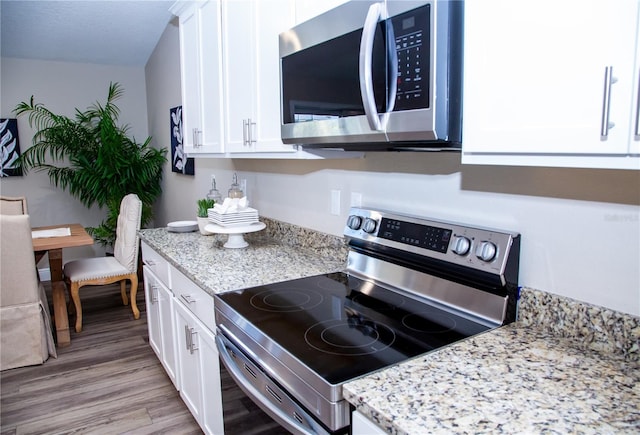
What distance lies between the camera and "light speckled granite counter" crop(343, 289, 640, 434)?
82cm

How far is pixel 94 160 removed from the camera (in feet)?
14.9

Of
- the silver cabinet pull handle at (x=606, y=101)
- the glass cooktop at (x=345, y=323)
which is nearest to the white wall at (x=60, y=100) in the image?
the glass cooktop at (x=345, y=323)

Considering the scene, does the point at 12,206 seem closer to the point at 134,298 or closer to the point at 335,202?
the point at 134,298

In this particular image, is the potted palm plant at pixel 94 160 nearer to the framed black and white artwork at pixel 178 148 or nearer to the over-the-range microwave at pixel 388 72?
the framed black and white artwork at pixel 178 148

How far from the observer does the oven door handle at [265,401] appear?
105 cm

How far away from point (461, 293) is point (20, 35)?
4.46 m

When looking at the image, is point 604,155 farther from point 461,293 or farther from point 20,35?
point 20,35

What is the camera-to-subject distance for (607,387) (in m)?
0.93

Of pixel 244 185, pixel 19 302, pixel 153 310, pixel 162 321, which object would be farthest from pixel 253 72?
pixel 19 302

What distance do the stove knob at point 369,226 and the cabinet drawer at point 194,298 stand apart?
615 millimetres

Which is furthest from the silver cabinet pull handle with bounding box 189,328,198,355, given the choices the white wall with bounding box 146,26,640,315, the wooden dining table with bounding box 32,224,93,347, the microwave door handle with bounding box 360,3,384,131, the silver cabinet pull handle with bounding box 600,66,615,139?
the wooden dining table with bounding box 32,224,93,347

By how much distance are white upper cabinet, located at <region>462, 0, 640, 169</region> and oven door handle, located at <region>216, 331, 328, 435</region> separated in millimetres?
706

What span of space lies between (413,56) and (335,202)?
974mm

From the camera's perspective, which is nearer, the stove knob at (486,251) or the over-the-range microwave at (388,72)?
the over-the-range microwave at (388,72)
